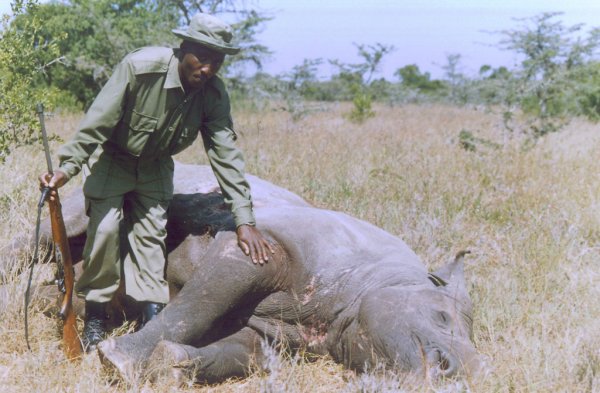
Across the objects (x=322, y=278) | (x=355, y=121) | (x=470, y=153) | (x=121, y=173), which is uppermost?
(x=121, y=173)

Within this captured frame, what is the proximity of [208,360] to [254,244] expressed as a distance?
2.08 ft

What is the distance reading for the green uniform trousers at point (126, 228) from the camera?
150 inches

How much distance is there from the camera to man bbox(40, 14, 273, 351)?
11.9ft

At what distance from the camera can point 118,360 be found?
10.6 feet

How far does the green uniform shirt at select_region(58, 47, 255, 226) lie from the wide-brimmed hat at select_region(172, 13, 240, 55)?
22cm

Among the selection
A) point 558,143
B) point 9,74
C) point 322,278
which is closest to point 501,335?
point 322,278

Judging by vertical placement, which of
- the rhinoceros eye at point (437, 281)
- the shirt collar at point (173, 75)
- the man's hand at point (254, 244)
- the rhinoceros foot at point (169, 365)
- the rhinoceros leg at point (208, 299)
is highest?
the shirt collar at point (173, 75)

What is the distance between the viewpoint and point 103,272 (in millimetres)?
3836

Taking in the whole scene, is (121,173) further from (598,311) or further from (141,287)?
(598,311)

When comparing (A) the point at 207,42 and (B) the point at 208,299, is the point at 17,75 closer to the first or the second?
(A) the point at 207,42

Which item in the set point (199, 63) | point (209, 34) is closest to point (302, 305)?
point (199, 63)

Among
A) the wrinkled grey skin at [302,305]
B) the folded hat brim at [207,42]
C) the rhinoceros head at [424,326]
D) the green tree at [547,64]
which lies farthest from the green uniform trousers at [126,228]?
the green tree at [547,64]

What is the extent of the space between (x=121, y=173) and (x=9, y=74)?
2.17 metres

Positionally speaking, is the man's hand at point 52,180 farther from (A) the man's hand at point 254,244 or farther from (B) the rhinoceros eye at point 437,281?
(B) the rhinoceros eye at point 437,281
